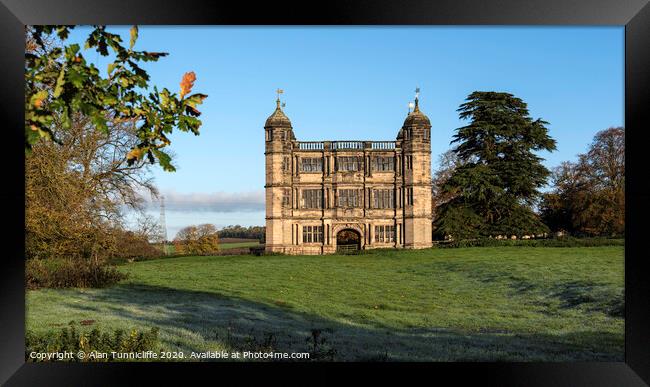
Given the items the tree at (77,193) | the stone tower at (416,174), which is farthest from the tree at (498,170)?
the tree at (77,193)

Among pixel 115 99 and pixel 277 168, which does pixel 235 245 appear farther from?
pixel 115 99

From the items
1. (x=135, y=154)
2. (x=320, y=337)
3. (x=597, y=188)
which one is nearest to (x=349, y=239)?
(x=597, y=188)

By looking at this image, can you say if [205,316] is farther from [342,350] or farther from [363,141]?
[363,141]

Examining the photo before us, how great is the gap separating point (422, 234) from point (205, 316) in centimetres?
1960

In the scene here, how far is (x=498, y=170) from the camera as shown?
2566cm

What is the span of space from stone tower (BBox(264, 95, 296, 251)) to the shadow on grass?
1698cm

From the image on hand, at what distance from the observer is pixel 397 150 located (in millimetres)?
30734

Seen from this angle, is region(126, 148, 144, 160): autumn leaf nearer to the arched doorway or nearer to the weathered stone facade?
the weathered stone facade

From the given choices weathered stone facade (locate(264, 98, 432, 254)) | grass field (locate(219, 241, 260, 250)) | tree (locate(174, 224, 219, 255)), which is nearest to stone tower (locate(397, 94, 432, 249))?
weathered stone facade (locate(264, 98, 432, 254))

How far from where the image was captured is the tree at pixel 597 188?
69.2ft

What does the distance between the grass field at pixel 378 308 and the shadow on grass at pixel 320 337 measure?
2cm

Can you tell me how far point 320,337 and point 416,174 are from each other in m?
21.5
